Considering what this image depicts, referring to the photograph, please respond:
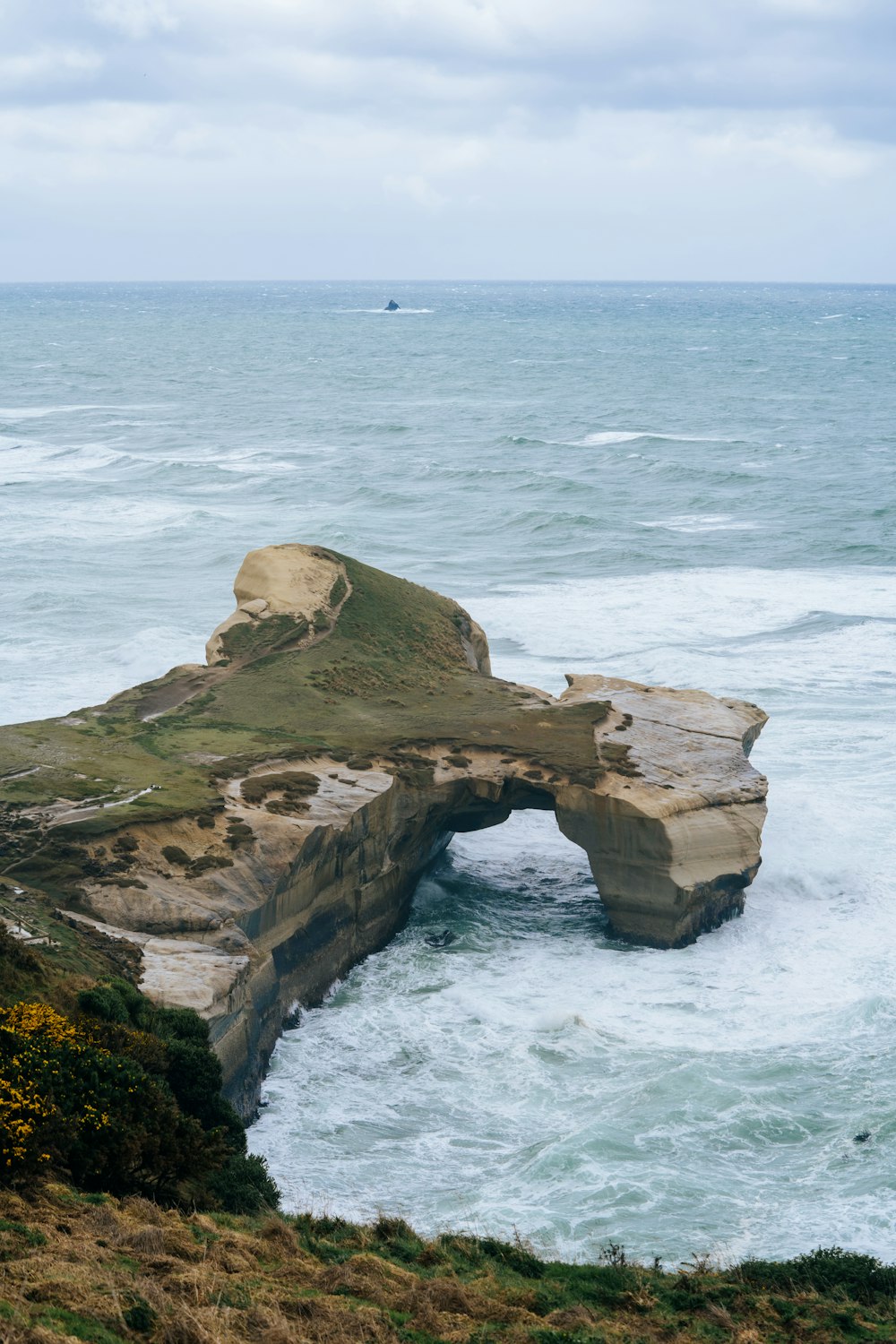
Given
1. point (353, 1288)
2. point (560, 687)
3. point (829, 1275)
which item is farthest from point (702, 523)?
point (353, 1288)

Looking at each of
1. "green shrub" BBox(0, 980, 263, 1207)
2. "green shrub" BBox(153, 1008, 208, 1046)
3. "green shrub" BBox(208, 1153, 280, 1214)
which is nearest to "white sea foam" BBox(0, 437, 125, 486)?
"green shrub" BBox(153, 1008, 208, 1046)

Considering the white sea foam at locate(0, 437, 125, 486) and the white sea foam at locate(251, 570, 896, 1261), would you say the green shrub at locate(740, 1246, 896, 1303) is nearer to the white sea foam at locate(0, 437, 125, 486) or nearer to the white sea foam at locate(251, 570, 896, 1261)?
the white sea foam at locate(251, 570, 896, 1261)

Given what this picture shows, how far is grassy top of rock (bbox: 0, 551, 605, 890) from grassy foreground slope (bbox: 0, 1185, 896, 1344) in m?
8.17

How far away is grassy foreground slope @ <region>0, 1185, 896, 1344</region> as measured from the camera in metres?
12.4

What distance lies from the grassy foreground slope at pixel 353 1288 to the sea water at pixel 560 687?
77.3 inches

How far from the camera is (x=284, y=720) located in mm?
27969

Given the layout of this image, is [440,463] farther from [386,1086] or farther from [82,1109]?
[82,1109]

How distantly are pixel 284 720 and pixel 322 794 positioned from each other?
3.34 meters

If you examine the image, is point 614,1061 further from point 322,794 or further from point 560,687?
point 560,687

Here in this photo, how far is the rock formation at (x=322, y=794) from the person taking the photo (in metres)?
21.8

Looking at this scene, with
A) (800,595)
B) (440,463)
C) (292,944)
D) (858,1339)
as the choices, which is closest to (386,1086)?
(292,944)

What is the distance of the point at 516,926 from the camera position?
26656mm

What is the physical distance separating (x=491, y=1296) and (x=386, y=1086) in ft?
22.0

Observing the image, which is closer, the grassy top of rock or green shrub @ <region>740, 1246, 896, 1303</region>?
green shrub @ <region>740, 1246, 896, 1303</region>
